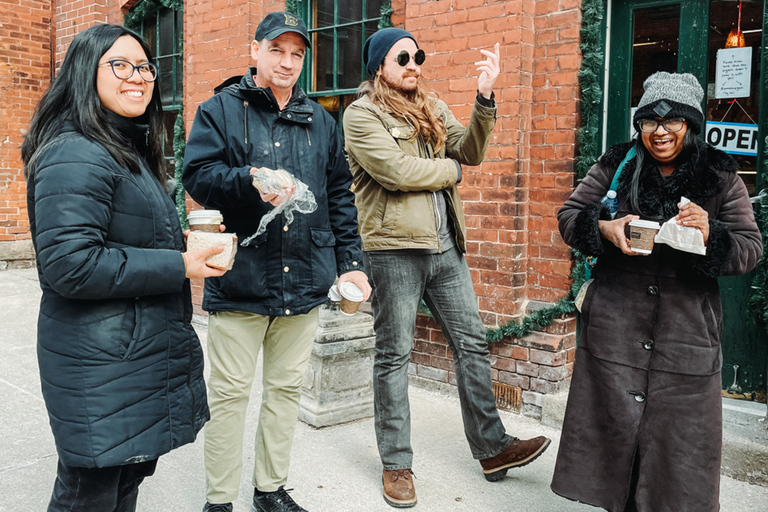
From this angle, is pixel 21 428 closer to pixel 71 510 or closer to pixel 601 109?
pixel 71 510

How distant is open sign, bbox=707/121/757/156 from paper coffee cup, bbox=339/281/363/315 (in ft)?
7.90

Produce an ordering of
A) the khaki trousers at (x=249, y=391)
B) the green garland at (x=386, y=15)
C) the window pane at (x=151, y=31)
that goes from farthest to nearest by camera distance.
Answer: the window pane at (x=151, y=31)
the green garland at (x=386, y=15)
the khaki trousers at (x=249, y=391)

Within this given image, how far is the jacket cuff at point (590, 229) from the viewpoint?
8.97 feet

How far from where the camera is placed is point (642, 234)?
8.30 feet

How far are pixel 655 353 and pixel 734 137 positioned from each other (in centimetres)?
196

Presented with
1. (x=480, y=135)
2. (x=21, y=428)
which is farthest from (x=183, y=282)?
(x=21, y=428)

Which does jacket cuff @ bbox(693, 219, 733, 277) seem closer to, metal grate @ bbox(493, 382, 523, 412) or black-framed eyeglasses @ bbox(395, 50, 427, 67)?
black-framed eyeglasses @ bbox(395, 50, 427, 67)

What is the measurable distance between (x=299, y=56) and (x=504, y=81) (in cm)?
195

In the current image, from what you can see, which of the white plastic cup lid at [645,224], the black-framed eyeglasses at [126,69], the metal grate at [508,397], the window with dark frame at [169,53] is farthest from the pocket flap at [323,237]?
the window with dark frame at [169,53]

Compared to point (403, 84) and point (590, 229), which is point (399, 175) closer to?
point (403, 84)

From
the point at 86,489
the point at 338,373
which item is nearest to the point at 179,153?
the point at 338,373

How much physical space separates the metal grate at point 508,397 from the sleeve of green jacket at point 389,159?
1.86m

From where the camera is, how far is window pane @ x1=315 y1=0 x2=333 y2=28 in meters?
6.14

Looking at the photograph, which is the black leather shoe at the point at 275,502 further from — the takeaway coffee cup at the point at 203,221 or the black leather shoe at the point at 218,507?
the takeaway coffee cup at the point at 203,221
